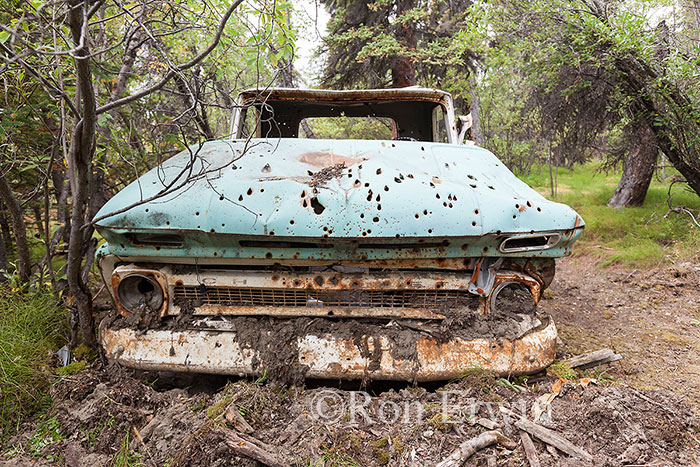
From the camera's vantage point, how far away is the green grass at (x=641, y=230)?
4.97m

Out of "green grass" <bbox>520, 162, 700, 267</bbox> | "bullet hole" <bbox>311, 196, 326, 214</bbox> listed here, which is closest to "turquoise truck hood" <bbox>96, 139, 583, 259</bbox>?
"bullet hole" <bbox>311, 196, 326, 214</bbox>

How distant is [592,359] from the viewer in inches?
97.2

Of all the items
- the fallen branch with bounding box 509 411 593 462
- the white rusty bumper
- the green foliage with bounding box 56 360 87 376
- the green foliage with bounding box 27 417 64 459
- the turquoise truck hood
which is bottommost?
the green foliage with bounding box 27 417 64 459

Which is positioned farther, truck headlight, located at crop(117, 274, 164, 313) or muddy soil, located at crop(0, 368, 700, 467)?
truck headlight, located at crop(117, 274, 164, 313)

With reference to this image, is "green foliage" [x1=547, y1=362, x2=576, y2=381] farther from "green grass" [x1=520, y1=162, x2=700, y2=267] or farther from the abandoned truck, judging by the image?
"green grass" [x1=520, y1=162, x2=700, y2=267]

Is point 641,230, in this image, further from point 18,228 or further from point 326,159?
point 18,228

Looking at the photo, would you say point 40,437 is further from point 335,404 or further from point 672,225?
point 672,225

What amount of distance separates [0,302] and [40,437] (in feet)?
4.51

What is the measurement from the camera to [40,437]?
1768 millimetres

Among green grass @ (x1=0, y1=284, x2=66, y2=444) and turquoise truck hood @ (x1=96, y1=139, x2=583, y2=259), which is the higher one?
turquoise truck hood @ (x1=96, y1=139, x2=583, y2=259)

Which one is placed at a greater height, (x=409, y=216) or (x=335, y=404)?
(x=409, y=216)

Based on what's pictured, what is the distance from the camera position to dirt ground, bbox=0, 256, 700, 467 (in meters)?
1.54

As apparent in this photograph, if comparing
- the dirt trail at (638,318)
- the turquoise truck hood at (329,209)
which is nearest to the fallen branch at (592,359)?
the dirt trail at (638,318)

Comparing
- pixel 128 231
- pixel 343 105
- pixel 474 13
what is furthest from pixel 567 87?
pixel 128 231
